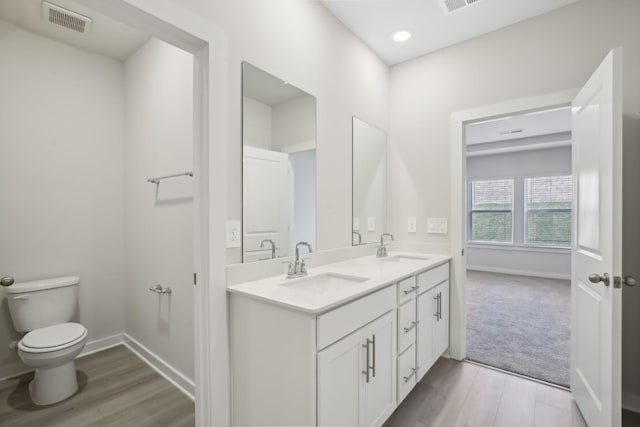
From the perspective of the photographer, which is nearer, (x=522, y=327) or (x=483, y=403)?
(x=483, y=403)

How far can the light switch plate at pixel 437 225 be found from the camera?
8.54 feet

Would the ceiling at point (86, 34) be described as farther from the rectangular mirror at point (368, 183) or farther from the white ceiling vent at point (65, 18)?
the rectangular mirror at point (368, 183)

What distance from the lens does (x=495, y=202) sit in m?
6.35

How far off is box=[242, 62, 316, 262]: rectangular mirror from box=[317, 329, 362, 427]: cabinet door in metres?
0.66

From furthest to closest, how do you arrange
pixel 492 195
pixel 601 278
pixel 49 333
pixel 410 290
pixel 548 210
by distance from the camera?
pixel 492 195
pixel 548 210
pixel 49 333
pixel 410 290
pixel 601 278

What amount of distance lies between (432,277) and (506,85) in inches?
63.2

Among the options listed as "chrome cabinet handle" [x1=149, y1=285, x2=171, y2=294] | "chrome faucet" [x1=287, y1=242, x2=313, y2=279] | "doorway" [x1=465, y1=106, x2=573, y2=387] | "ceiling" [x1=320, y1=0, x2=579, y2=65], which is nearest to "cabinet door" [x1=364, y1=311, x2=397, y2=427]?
"chrome faucet" [x1=287, y1=242, x2=313, y2=279]

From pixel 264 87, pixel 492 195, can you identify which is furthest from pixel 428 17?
pixel 492 195

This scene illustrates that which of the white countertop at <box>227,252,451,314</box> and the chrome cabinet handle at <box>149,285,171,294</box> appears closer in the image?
the white countertop at <box>227,252,451,314</box>

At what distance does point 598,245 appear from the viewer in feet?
5.10

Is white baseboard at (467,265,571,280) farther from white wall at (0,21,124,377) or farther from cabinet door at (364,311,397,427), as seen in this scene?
white wall at (0,21,124,377)

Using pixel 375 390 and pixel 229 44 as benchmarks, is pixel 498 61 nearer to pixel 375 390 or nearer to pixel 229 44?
pixel 229 44

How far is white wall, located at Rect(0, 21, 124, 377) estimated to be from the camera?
2.24 m

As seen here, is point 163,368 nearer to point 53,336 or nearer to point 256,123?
point 53,336
